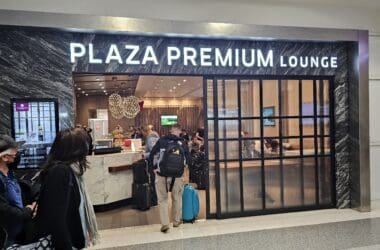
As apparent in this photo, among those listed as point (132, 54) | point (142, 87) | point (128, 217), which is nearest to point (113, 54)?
Result: point (132, 54)

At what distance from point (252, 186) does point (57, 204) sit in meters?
3.75

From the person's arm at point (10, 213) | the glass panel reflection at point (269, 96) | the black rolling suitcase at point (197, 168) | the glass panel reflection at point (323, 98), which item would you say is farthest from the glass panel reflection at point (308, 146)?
the person's arm at point (10, 213)

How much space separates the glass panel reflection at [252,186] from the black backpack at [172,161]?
1.08m

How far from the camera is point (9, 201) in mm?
2072

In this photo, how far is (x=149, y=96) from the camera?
16516mm

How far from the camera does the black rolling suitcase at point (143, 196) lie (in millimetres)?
5621

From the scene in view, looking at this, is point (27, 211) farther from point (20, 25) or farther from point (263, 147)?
point (263, 147)

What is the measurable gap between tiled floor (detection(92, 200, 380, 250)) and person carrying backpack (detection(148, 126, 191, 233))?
0.23m

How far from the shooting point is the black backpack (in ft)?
15.0

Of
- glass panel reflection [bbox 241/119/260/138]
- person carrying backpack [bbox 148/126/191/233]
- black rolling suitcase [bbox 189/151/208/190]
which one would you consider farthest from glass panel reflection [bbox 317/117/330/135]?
black rolling suitcase [bbox 189/151/208/190]

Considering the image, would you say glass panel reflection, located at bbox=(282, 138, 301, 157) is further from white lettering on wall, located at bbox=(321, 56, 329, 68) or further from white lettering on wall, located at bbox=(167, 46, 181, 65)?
white lettering on wall, located at bbox=(167, 46, 181, 65)

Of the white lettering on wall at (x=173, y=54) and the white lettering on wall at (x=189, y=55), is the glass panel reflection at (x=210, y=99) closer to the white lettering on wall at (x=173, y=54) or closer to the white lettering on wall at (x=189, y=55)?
the white lettering on wall at (x=189, y=55)

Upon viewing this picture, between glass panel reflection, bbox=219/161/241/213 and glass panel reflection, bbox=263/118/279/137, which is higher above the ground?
glass panel reflection, bbox=263/118/279/137

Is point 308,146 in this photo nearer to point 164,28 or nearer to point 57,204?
point 164,28
